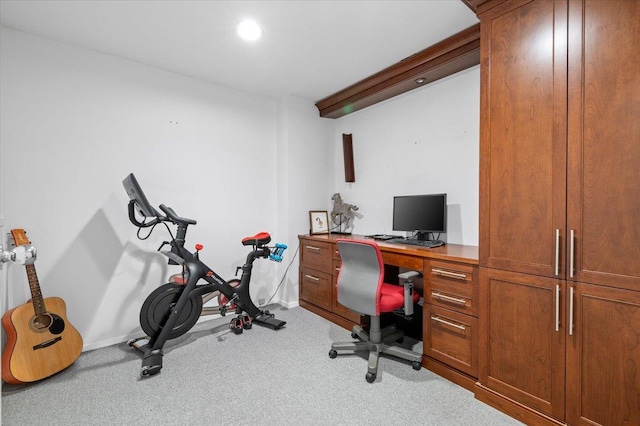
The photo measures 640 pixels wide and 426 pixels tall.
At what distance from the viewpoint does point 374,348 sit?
2.34 m

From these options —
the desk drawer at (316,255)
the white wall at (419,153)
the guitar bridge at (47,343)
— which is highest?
the white wall at (419,153)

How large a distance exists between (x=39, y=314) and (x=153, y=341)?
80cm

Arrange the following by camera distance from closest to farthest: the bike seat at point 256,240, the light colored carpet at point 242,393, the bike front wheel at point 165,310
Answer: the light colored carpet at point 242,393
the bike front wheel at point 165,310
the bike seat at point 256,240

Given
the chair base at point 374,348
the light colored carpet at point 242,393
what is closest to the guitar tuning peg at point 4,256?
the light colored carpet at point 242,393

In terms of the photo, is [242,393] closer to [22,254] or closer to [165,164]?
[22,254]

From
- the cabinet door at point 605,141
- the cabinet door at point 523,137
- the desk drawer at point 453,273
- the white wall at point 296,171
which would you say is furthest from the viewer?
the white wall at point 296,171

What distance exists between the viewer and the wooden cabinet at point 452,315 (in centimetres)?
203

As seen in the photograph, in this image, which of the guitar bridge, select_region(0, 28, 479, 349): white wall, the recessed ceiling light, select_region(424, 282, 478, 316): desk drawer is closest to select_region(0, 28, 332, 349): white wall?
select_region(0, 28, 479, 349): white wall

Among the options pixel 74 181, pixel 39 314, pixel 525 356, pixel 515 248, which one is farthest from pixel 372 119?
pixel 39 314

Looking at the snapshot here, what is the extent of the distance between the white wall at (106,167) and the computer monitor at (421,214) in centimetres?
177

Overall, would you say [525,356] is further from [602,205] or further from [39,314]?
[39,314]

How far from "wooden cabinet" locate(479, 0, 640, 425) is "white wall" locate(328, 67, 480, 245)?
84cm

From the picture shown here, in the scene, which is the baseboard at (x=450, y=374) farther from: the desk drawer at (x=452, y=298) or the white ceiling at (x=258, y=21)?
the white ceiling at (x=258, y=21)

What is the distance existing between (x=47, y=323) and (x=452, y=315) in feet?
9.73
